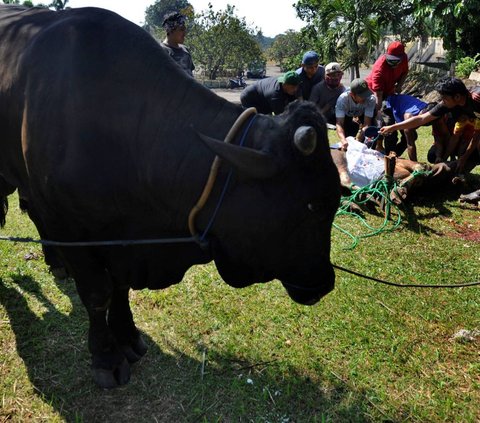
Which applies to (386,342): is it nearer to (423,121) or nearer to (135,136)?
(135,136)

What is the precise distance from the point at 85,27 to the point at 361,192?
416 centimetres

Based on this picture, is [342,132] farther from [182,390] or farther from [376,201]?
[182,390]

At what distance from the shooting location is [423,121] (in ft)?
20.8

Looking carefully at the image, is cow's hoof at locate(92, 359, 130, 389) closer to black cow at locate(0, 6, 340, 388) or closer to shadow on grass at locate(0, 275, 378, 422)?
shadow on grass at locate(0, 275, 378, 422)

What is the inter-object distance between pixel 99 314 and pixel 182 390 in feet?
2.34

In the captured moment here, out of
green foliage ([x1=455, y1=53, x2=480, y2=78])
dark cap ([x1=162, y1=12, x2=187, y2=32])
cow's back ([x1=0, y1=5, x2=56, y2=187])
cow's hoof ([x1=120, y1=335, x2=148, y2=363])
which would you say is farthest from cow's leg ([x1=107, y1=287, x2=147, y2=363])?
green foliage ([x1=455, y1=53, x2=480, y2=78])

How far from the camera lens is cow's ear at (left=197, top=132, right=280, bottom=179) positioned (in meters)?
2.05

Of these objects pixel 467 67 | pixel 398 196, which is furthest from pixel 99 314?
pixel 467 67

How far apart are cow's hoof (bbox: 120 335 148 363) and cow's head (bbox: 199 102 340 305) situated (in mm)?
1142

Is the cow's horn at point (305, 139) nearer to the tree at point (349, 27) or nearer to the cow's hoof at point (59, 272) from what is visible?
the cow's hoof at point (59, 272)

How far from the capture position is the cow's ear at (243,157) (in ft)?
6.73

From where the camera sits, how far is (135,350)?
10.5ft

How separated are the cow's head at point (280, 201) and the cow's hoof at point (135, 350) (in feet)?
3.75

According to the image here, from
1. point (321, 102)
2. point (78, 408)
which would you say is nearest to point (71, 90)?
point (78, 408)
